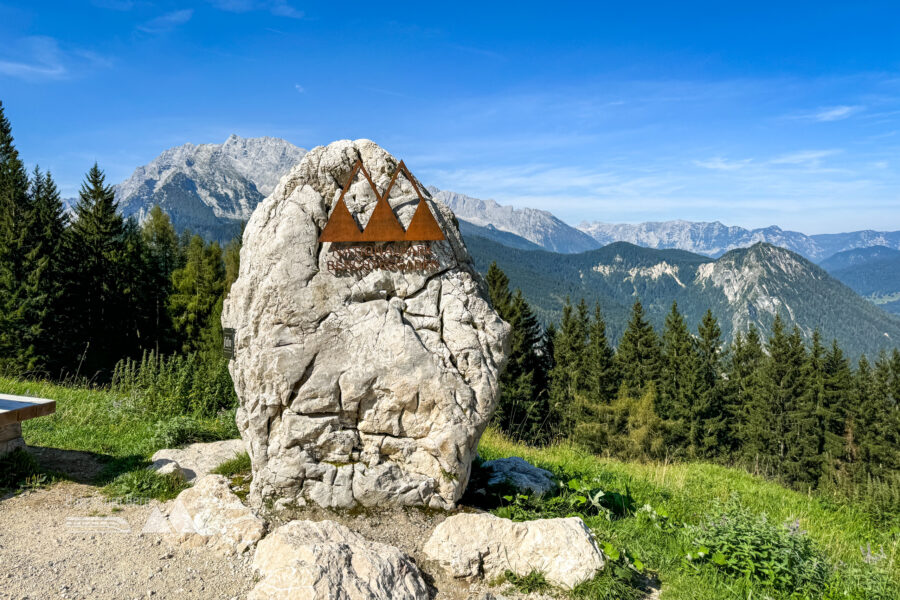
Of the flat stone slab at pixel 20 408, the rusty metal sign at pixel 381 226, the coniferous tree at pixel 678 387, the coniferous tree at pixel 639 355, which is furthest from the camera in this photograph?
the coniferous tree at pixel 639 355

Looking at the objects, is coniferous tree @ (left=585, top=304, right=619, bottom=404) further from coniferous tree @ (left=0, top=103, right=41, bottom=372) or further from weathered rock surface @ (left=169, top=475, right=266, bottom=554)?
weathered rock surface @ (left=169, top=475, right=266, bottom=554)

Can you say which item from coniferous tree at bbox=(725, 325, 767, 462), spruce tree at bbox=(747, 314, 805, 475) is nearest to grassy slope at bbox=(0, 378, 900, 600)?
spruce tree at bbox=(747, 314, 805, 475)

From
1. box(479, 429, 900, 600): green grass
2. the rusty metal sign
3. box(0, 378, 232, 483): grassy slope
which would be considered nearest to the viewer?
box(479, 429, 900, 600): green grass

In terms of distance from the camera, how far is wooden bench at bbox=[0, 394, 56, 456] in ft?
26.1

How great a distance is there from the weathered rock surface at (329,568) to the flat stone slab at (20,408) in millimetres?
5188

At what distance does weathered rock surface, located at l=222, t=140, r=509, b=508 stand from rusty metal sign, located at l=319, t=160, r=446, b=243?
0.64 feet

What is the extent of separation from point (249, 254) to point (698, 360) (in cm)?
4990

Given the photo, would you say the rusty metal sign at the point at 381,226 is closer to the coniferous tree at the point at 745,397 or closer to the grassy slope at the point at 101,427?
the grassy slope at the point at 101,427

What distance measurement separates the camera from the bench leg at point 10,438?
832 cm

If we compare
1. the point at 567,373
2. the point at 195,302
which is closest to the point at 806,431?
the point at 567,373

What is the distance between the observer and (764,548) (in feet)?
19.2

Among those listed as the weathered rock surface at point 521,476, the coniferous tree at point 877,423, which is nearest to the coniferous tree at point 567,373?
the coniferous tree at point 877,423

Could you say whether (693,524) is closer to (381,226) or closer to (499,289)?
(381,226)

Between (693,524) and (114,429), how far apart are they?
11.3m
